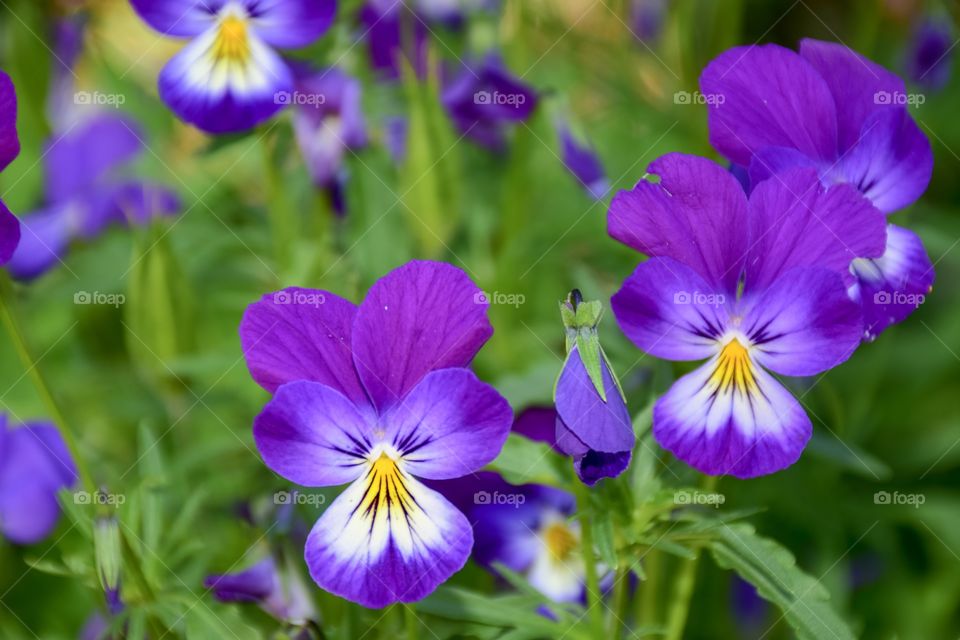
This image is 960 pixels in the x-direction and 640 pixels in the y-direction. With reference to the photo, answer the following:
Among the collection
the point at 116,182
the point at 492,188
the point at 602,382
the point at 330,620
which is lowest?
the point at 330,620

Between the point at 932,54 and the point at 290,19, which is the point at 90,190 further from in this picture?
the point at 932,54

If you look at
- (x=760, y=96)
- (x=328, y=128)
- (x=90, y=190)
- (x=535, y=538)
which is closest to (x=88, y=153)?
(x=90, y=190)

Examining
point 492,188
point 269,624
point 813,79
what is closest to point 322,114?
point 492,188

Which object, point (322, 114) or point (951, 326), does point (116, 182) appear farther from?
point (951, 326)

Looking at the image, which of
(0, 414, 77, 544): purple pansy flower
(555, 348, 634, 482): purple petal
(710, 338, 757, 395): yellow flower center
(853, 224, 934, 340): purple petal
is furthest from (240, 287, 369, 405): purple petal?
(0, 414, 77, 544): purple pansy flower

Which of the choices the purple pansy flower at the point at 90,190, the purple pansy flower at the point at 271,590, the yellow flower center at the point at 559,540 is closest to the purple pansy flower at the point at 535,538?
the yellow flower center at the point at 559,540

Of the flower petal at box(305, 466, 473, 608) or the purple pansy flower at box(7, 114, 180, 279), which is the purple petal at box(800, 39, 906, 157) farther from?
the purple pansy flower at box(7, 114, 180, 279)
